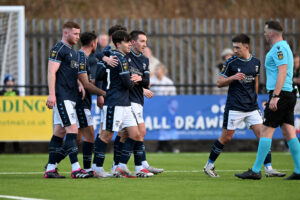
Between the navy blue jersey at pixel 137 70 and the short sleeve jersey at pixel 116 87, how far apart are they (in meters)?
0.45

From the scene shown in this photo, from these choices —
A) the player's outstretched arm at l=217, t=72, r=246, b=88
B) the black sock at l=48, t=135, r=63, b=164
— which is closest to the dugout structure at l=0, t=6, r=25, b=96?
the black sock at l=48, t=135, r=63, b=164

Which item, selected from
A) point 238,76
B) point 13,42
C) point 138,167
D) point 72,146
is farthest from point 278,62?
point 13,42

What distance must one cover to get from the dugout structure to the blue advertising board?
3612 mm

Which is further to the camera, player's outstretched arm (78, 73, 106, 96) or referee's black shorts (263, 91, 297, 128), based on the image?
player's outstretched arm (78, 73, 106, 96)

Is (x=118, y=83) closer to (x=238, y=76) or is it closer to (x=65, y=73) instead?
(x=65, y=73)

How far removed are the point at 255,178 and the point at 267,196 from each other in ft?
5.68

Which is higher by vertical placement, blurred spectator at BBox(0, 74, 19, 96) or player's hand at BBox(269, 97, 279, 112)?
blurred spectator at BBox(0, 74, 19, 96)

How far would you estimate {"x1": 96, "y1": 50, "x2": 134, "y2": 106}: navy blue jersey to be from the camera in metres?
9.77

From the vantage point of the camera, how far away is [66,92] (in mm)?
9844

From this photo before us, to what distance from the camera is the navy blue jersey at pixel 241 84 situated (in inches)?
402

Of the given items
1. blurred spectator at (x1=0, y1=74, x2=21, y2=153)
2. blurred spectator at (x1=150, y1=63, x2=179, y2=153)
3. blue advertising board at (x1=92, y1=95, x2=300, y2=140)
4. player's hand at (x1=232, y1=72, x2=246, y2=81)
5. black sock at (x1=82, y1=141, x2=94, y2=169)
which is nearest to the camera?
player's hand at (x1=232, y1=72, x2=246, y2=81)

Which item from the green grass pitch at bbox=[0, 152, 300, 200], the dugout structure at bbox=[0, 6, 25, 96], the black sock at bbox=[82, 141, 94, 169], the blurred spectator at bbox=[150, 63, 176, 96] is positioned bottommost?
the green grass pitch at bbox=[0, 152, 300, 200]

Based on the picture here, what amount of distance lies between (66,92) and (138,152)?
57.8 inches

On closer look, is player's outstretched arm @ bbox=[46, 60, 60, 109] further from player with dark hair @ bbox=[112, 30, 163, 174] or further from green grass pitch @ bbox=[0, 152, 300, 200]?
player with dark hair @ bbox=[112, 30, 163, 174]
